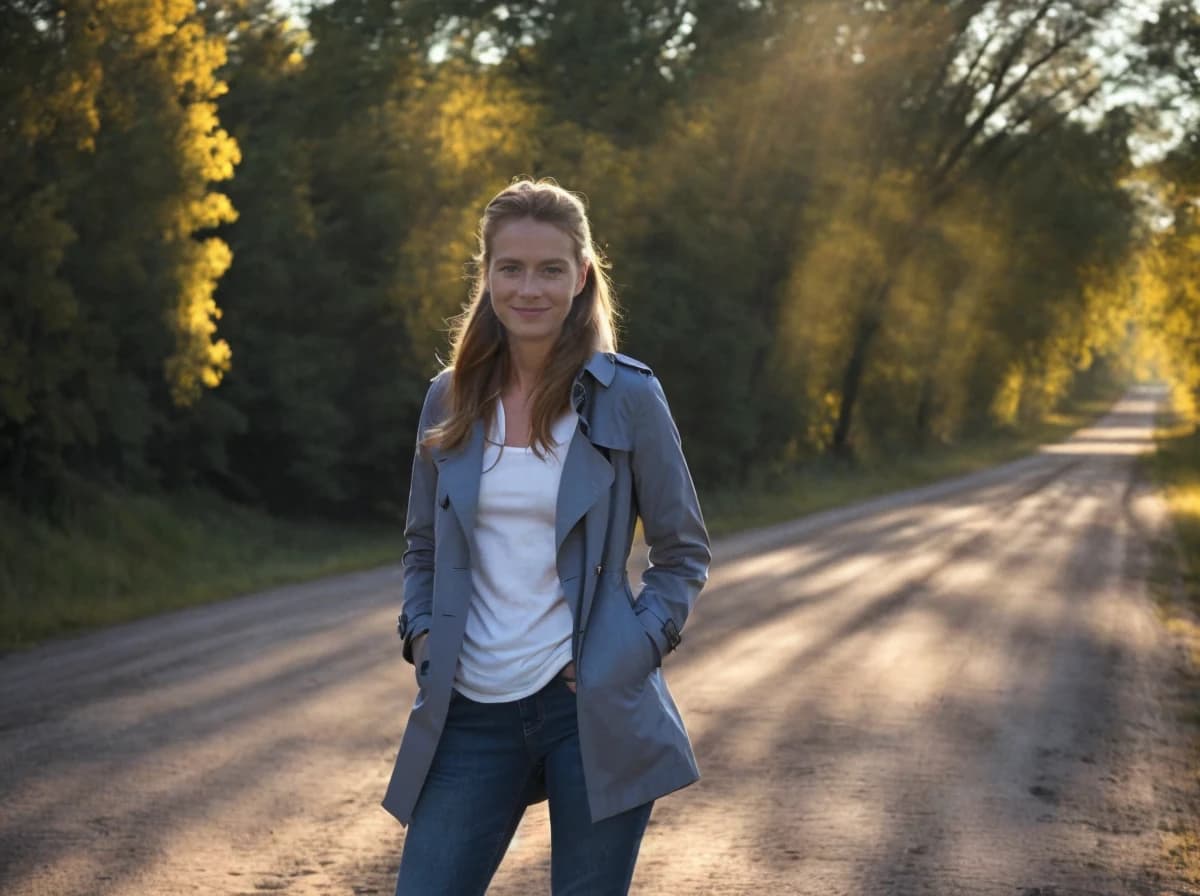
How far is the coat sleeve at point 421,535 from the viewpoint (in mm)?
3328

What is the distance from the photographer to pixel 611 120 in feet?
107

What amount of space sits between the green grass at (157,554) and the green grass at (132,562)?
0.05 ft

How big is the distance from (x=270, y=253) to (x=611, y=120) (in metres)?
11.4

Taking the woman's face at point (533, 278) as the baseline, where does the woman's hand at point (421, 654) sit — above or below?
below

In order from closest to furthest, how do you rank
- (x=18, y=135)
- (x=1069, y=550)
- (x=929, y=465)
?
(x=18, y=135) → (x=1069, y=550) → (x=929, y=465)

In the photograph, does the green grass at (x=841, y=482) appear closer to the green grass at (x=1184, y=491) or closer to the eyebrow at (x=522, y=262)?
the green grass at (x=1184, y=491)

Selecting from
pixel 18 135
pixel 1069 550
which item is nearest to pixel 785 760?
pixel 18 135

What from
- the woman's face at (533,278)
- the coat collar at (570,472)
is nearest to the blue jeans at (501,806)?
the coat collar at (570,472)

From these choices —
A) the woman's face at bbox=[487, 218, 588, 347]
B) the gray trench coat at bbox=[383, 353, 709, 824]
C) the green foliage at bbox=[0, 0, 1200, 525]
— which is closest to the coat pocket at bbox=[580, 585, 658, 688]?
the gray trench coat at bbox=[383, 353, 709, 824]

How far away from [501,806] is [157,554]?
590 inches

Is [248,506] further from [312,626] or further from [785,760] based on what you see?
[785,760]

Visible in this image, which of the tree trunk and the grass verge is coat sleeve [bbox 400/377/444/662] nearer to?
the grass verge

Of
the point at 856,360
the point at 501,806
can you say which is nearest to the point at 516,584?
the point at 501,806

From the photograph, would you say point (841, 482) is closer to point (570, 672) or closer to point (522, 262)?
point (522, 262)
